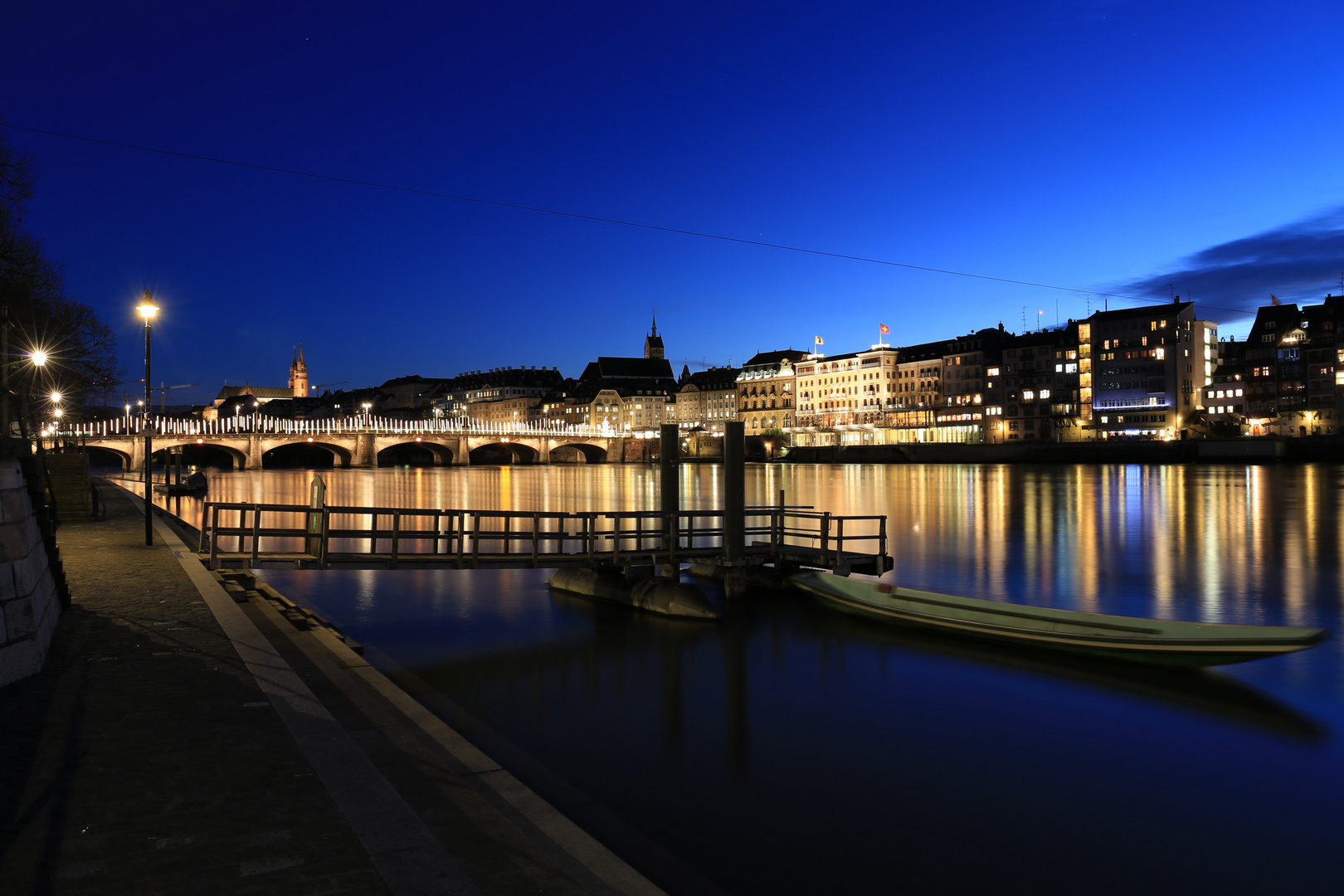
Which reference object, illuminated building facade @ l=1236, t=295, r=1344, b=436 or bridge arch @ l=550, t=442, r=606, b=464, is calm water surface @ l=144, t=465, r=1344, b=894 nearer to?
illuminated building facade @ l=1236, t=295, r=1344, b=436

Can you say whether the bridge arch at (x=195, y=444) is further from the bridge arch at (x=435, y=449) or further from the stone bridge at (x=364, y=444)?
the bridge arch at (x=435, y=449)

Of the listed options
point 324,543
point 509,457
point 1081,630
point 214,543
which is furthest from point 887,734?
point 509,457

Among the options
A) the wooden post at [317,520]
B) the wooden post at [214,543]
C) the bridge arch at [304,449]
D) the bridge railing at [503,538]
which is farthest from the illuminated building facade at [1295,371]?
the bridge arch at [304,449]

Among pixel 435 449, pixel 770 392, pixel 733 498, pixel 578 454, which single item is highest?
pixel 770 392

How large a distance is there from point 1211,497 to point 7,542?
60678mm

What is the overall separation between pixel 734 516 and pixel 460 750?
1346 centimetres

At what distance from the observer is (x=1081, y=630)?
575 inches

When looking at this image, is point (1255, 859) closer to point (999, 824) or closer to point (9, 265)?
point (999, 824)

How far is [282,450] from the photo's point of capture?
199 m

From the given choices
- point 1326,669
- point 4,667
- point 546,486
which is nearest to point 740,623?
point 1326,669

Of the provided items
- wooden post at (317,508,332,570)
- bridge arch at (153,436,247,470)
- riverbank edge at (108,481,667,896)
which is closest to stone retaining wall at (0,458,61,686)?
riverbank edge at (108,481,667,896)

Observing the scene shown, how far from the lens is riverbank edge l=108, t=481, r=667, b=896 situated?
17.7ft

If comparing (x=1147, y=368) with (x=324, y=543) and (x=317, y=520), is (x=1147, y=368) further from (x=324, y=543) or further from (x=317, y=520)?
(x=324, y=543)

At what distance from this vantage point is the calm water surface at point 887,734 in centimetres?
809
